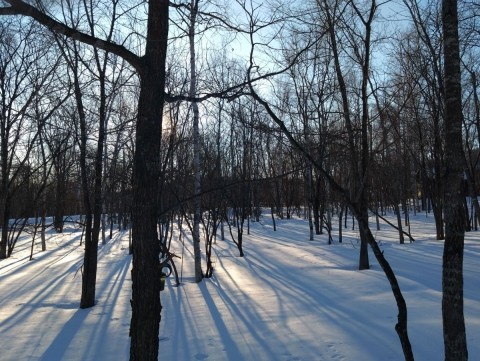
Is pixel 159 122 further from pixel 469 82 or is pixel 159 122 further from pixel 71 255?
pixel 71 255

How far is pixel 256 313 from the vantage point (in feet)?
21.3

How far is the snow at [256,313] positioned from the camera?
486cm

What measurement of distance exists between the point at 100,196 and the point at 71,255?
386 inches

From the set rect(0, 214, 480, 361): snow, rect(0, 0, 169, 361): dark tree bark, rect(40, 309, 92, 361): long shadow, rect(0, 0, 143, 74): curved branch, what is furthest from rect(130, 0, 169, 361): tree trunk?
rect(40, 309, 92, 361): long shadow

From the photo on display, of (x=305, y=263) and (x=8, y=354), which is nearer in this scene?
(x=8, y=354)

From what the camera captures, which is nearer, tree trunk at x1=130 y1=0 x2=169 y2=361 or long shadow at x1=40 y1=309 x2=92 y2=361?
tree trunk at x1=130 y1=0 x2=169 y2=361

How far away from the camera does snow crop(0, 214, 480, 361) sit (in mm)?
4863

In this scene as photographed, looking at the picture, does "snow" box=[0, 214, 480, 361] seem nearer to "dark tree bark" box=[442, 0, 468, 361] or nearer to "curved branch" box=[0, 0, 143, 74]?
"dark tree bark" box=[442, 0, 468, 361]

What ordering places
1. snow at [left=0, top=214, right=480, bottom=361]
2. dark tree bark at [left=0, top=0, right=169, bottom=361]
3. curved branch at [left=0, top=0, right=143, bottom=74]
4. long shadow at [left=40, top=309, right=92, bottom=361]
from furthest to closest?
long shadow at [left=40, top=309, right=92, bottom=361] → snow at [left=0, top=214, right=480, bottom=361] → dark tree bark at [left=0, top=0, right=169, bottom=361] → curved branch at [left=0, top=0, right=143, bottom=74]

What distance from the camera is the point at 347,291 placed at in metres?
7.54

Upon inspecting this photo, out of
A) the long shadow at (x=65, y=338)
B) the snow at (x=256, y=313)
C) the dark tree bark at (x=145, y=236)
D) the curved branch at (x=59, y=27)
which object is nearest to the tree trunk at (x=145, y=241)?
the dark tree bark at (x=145, y=236)

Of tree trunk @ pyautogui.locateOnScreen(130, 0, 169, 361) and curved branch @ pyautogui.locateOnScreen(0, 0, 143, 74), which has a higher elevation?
curved branch @ pyautogui.locateOnScreen(0, 0, 143, 74)

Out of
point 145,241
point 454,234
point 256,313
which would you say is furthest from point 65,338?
point 454,234

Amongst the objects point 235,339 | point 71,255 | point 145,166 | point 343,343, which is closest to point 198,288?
point 235,339
